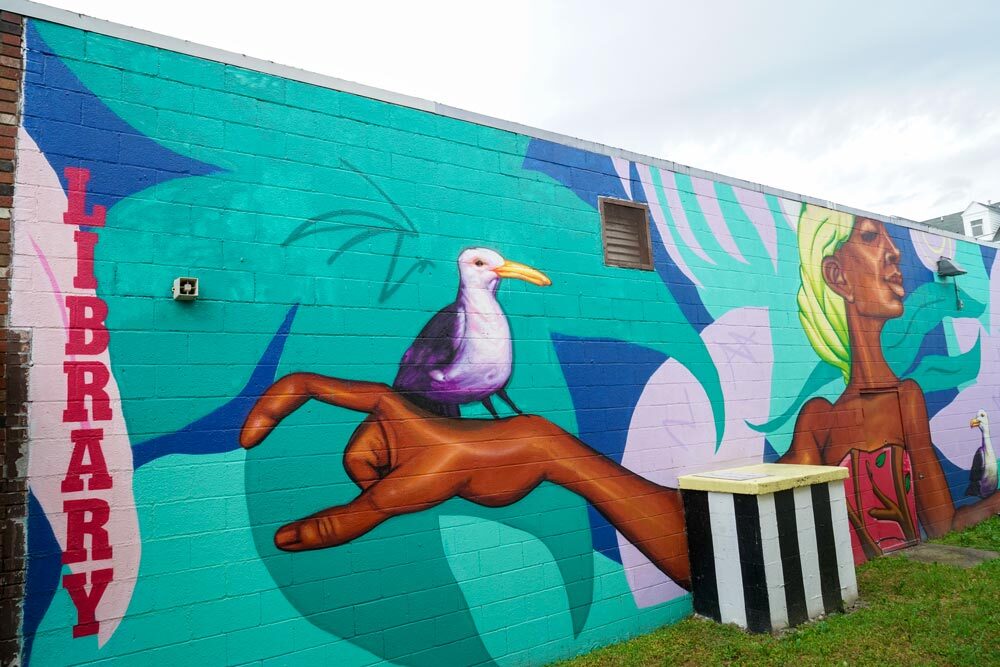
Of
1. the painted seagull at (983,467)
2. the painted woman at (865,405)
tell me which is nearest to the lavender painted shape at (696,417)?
the painted woman at (865,405)

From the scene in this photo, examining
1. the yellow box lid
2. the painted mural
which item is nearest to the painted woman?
the yellow box lid

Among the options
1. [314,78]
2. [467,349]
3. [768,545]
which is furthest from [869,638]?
[314,78]

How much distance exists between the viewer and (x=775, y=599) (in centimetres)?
522

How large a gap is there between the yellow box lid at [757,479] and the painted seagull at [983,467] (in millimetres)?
4803

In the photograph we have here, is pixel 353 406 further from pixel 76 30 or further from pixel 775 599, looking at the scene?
pixel 775 599

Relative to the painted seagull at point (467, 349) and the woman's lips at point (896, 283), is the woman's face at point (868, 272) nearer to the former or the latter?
the woman's lips at point (896, 283)

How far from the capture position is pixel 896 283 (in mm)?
8578

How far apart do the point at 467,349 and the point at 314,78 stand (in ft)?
7.14

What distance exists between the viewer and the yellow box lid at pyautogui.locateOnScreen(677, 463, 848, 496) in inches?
211

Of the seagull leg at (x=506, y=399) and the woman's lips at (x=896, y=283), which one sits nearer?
the seagull leg at (x=506, y=399)

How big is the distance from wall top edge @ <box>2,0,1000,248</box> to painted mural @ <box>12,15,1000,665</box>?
7cm

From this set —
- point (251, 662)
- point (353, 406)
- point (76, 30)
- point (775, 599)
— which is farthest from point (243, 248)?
point (775, 599)

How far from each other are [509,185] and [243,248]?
2179mm

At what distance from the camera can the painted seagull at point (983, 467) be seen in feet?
30.2
